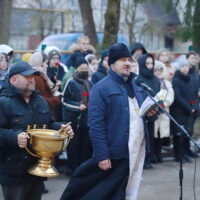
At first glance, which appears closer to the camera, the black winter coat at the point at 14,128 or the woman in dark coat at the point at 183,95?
the black winter coat at the point at 14,128

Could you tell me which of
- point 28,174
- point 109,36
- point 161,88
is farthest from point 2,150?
point 109,36

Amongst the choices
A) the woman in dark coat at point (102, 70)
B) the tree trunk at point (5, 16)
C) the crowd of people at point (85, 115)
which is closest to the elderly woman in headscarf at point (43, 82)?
the crowd of people at point (85, 115)

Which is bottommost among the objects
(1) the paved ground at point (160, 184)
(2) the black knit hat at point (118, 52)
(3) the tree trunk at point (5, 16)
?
(1) the paved ground at point (160, 184)

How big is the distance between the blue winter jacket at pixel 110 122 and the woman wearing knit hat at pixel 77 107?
101 inches

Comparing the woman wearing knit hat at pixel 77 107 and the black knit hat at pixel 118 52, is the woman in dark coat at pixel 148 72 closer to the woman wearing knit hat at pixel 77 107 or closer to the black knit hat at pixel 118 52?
the woman wearing knit hat at pixel 77 107

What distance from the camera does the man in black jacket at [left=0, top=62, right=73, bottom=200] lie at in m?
5.03

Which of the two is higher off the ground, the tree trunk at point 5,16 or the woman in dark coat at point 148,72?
the tree trunk at point 5,16

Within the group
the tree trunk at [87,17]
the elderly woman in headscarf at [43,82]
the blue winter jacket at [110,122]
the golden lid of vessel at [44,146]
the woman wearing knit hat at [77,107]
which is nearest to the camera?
the golden lid of vessel at [44,146]

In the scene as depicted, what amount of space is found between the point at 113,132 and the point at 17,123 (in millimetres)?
1153

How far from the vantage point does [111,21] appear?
1438 centimetres

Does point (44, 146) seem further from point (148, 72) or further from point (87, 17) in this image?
point (87, 17)

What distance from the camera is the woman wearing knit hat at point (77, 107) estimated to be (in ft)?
27.7

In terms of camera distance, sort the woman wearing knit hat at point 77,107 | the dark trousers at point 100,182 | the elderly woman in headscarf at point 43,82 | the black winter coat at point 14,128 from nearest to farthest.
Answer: the black winter coat at point 14,128, the dark trousers at point 100,182, the elderly woman in headscarf at point 43,82, the woman wearing knit hat at point 77,107

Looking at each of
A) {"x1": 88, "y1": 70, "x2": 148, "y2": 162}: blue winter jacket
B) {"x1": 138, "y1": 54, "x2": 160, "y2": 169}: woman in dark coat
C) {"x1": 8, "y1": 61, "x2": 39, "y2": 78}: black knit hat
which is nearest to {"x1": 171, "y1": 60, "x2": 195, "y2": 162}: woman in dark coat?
{"x1": 138, "y1": 54, "x2": 160, "y2": 169}: woman in dark coat
